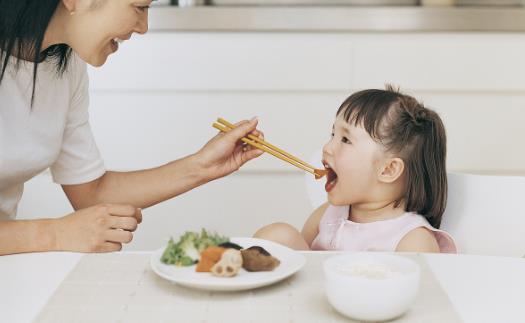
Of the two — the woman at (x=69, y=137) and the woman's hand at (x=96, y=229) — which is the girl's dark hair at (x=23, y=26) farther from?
the woman's hand at (x=96, y=229)

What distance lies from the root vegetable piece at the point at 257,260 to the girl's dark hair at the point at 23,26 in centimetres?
62

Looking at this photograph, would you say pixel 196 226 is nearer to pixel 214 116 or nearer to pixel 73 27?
pixel 214 116

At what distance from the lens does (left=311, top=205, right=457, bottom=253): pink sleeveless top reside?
1.53 meters

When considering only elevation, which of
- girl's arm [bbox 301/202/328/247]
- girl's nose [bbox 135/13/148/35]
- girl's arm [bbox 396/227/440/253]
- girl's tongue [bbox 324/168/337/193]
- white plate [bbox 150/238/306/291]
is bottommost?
girl's arm [bbox 301/202/328/247]

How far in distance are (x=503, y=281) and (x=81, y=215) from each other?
70 cm

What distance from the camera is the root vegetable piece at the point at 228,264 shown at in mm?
1051

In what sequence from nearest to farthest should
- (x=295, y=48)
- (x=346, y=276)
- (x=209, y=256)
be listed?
(x=346, y=276) < (x=209, y=256) < (x=295, y=48)

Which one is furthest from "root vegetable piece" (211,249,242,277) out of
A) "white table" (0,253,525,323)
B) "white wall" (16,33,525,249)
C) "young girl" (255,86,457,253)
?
"white wall" (16,33,525,249)

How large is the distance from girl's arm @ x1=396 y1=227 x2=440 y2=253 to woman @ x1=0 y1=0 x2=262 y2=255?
400 mm

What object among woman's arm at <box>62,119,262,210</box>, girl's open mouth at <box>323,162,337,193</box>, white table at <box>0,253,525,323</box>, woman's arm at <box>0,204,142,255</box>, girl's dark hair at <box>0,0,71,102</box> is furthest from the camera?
woman's arm at <box>62,119,262,210</box>

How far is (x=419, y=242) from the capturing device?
1.48 m

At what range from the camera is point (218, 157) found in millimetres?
1729

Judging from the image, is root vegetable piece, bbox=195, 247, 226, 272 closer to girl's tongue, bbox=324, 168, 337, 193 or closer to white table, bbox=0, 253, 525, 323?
white table, bbox=0, 253, 525, 323

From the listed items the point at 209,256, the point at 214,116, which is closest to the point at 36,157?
the point at 209,256
